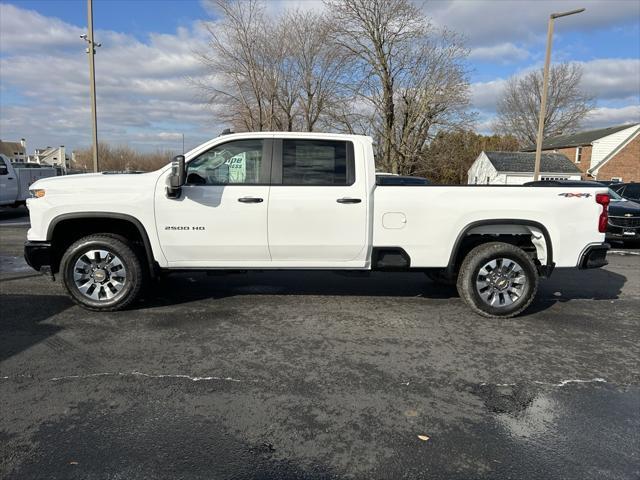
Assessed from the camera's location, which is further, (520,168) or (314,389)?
(520,168)

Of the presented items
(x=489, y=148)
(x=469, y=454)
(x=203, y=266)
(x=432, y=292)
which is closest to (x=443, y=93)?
(x=432, y=292)

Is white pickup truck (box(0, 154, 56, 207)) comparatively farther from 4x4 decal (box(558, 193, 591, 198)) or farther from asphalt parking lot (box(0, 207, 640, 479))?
4x4 decal (box(558, 193, 591, 198))

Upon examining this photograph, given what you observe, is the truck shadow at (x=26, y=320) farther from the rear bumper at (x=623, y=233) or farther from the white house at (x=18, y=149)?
the white house at (x=18, y=149)

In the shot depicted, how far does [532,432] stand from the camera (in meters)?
3.02

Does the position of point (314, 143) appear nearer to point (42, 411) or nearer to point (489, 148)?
point (42, 411)

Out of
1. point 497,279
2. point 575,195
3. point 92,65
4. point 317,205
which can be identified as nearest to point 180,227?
point 317,205

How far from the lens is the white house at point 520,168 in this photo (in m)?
40.5

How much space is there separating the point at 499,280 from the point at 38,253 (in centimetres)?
512

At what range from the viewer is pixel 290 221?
16.6 feet

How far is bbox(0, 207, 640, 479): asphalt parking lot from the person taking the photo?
8.83 ft

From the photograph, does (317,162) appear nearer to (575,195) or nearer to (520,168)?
(575,195)

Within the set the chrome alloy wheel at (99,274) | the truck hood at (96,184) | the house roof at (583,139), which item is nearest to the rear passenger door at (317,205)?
the truck hood at (96,184)

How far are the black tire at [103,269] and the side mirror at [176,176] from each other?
850mm

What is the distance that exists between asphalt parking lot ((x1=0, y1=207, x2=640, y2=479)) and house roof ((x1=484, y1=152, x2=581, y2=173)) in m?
38.7
